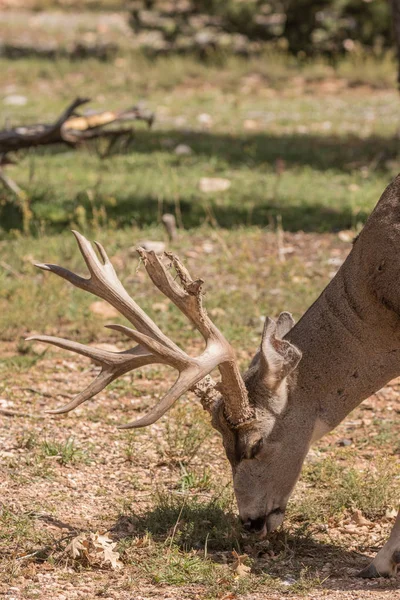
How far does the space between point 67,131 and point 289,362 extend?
257 inches

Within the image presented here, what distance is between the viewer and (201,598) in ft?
15.7

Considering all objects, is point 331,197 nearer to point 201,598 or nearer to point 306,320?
point 306,320

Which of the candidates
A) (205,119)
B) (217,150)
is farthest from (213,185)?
(205,119)

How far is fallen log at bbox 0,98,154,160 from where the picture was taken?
10.6 meters

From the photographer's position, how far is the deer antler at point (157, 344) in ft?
16.0

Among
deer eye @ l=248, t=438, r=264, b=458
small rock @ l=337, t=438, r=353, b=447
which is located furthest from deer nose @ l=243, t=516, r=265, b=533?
small rock @ l=337, t=438, r=353, b=447

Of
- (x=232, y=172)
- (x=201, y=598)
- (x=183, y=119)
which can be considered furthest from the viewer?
(x=183, y=119)

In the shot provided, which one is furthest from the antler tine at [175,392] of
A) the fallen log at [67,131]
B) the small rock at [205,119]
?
the small rock at [205,119]

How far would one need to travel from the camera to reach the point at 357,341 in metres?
5.45

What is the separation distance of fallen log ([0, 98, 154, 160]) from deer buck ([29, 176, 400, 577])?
5.47m

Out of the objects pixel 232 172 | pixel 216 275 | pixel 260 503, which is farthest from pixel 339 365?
pixel 232 172

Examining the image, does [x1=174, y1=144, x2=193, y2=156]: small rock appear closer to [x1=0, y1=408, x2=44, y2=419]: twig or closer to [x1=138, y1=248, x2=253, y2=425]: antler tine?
[x1=0, y1=408, x2=44, y2=419]: twig

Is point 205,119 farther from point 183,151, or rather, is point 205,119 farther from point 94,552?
point 94,552

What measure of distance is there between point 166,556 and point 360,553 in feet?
3.48
